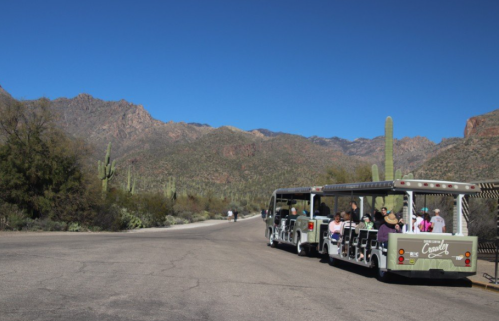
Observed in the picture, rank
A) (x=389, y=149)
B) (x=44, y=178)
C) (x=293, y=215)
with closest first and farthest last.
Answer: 1. (x=293, y=215)
2. (x=389, y=149)
3. (x=44, y=178)

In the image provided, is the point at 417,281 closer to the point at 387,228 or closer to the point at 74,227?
the point at 387,228

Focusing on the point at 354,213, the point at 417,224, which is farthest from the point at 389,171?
the point at 417,224

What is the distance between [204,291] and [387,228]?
5.40 m

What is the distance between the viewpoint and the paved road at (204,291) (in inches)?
326

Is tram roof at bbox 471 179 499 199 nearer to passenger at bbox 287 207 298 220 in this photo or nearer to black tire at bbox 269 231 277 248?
passenger at bbox 287 207 298 220

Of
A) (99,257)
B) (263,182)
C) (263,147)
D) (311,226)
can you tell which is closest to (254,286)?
(99,257)

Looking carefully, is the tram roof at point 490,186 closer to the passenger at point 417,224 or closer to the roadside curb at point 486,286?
the roadside curb at point 486,286

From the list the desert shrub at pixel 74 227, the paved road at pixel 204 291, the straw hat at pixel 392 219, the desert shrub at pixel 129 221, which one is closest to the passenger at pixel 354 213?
the paved road at pixel 204 291

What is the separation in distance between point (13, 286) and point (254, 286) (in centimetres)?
489

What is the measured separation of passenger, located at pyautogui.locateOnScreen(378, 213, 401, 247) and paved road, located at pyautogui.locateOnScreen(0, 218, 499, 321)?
1140 millimetres

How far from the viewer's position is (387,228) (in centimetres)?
1315

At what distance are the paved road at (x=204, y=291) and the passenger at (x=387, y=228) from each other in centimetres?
114

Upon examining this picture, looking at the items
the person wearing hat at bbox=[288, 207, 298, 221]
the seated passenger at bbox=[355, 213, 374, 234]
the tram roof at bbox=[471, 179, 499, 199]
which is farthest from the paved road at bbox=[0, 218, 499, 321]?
the person wearing hat at bbox=[288, 207, 298, 221]

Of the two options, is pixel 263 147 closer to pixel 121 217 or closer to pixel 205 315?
pixel 121 217
